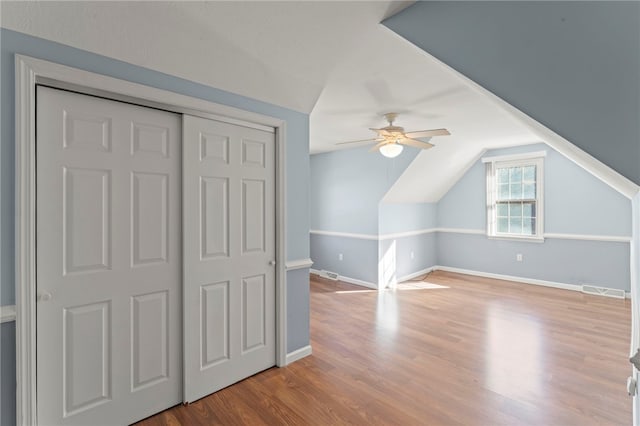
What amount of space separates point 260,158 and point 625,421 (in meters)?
3.02

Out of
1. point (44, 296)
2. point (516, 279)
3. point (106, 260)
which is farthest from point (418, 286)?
point (44, 296)

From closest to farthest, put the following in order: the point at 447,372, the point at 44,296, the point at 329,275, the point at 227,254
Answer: the point at 44,296 < the point at 227,254 < the point at 447,372 < the point at 329,275

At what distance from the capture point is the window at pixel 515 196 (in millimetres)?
5203

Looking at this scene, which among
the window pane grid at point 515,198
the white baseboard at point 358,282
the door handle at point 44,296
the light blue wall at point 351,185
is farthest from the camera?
the window pane grid at point 515,198

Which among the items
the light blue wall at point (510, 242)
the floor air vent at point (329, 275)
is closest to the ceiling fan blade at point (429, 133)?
the light blue wall at point (510, 242)

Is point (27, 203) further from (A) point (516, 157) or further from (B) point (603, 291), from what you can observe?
(B) point (603, 291)

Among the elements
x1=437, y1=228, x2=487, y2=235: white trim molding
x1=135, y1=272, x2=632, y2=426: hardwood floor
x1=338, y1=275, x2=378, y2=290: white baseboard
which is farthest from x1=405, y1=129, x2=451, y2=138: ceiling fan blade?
x1=437, y1=228, x2=487, y2=235: white trim molding

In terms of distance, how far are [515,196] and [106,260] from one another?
19.9 feet

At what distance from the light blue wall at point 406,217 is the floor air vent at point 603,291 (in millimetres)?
2620

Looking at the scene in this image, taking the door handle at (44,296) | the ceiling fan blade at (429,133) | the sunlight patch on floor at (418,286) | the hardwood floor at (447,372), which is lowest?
the hardwood floor at (447,372)

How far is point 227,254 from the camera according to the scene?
7.60 feet

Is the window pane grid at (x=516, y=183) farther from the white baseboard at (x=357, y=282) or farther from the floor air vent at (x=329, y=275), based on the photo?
Result: the floor air vent at (x=329, y=275)

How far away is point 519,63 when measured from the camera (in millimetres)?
1406

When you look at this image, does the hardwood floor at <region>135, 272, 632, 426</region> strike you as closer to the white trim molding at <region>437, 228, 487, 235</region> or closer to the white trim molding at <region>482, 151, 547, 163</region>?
the white trim molding at <region>437, 228, 487, 235</region>
